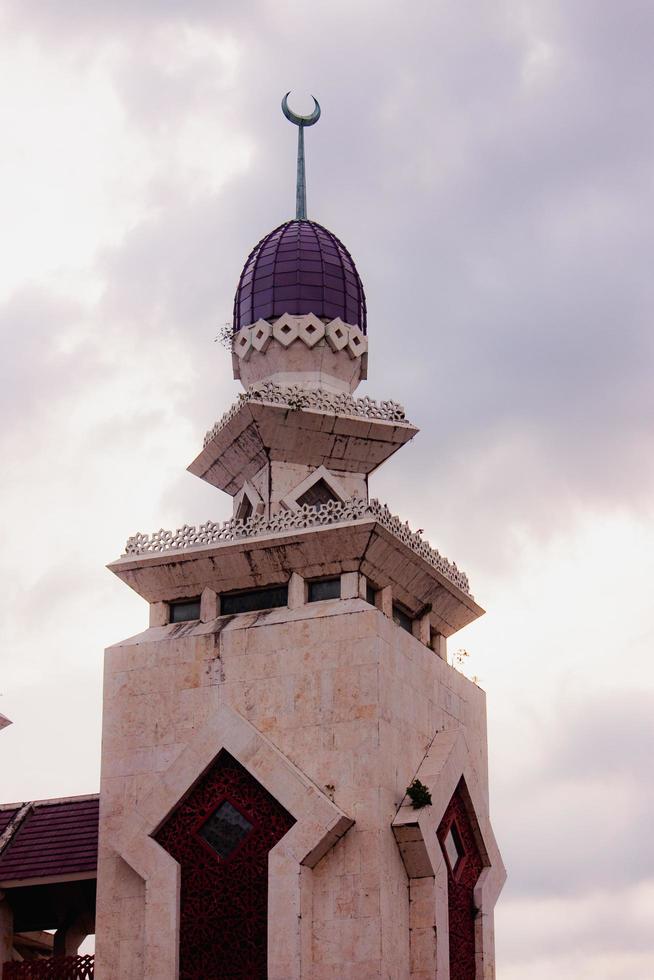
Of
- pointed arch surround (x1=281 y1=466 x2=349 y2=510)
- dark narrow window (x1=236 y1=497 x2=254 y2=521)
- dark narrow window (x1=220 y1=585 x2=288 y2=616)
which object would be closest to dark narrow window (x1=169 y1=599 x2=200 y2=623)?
dark narrow window (x1=220 y1=585 x2=288 y2=616)

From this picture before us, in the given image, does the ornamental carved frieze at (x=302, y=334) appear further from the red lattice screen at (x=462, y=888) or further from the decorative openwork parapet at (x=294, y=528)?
the red lattice screen at (x=462, y=888)

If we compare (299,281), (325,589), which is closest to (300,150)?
(299,281)

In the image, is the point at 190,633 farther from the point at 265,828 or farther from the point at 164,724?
the point at 265,828

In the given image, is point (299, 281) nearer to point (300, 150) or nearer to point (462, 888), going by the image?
point (300, 150)

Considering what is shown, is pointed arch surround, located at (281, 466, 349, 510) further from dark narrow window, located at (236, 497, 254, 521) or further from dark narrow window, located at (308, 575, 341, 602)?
dark narrow window, located at (308, 575, 341, 602)

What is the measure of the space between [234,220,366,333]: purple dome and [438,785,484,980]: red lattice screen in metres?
10.0

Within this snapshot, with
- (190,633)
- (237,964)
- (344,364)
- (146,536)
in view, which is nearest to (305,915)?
(237,964)

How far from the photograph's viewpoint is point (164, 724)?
32.3 metres

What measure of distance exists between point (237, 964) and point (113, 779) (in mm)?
4272

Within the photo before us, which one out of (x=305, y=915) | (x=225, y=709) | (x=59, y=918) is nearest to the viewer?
(x=305, y=915)

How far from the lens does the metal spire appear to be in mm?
38156

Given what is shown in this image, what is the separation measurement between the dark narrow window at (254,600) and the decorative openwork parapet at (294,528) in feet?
3.60

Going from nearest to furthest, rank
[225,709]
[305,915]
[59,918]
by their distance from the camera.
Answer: [305,915] → [225,709] → [59,918]

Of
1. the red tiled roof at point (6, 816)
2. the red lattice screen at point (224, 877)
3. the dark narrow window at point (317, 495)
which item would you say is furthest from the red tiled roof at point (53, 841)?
the dark narrow window at point (317, 495)
